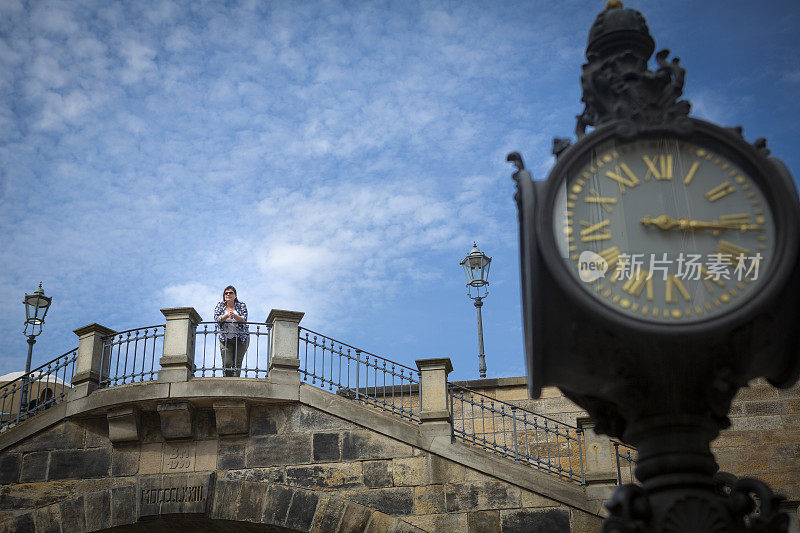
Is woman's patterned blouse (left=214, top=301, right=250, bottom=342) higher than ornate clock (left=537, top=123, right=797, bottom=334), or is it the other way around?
woman's patterned blouse (left=214, top=301, right=250, bottom=342)

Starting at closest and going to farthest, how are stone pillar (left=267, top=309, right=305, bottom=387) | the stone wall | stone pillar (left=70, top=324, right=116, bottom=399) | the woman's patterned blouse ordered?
the stone wall, stone pillar (left=267, top=309, right=305, bottom=387), stone pillar (left=70, top=324, right=116, bottom=399), the woman's patterned blouse

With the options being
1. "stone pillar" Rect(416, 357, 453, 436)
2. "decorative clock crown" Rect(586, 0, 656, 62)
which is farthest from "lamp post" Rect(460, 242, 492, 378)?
"decorative clock crown" Rect(586, 0, 656, 62)

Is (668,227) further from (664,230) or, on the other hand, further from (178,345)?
(178,345)

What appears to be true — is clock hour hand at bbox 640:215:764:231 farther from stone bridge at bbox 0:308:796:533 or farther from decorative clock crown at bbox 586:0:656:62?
stone bridge at bbox 0:308:796:533

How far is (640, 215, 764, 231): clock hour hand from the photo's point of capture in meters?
2.67

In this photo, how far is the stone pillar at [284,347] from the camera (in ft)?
43.4

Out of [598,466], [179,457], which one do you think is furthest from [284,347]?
[598,466]

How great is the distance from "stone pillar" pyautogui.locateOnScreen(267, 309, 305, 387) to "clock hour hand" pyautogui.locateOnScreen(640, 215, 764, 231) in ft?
35.6

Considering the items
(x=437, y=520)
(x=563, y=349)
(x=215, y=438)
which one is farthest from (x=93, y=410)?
(x=563, y=349)

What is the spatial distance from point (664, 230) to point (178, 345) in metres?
11.6

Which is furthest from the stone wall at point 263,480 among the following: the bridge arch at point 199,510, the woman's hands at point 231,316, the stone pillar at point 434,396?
the woman's hands at point 231,316

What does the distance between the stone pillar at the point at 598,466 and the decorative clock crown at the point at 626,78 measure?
8.73 metres

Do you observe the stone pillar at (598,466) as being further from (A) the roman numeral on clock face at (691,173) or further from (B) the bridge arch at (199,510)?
(A) the roman numeral on clock face at (691,173)

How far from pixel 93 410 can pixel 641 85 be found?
1191 cm
